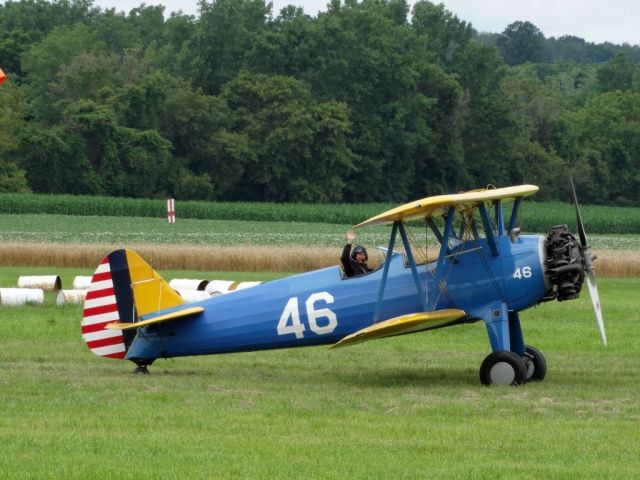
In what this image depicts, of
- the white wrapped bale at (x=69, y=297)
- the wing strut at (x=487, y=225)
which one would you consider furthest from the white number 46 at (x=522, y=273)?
the white wrapped bale at (x=69, y=297)

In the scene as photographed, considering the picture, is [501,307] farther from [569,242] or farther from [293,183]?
[293,183]

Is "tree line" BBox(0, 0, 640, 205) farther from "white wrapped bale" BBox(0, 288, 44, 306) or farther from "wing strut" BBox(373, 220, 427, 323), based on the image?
"wing strut" BBox(373, 220, 427, 323)

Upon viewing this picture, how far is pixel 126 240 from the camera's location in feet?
155

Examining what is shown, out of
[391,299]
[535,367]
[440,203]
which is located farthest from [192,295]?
[440,203]

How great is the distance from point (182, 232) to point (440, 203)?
137 ft

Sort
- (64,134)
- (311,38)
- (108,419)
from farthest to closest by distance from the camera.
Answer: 1. (311,38)
2. (64,134)
3. (108,419)

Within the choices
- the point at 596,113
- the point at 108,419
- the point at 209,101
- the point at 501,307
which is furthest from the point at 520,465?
the point at 596,113

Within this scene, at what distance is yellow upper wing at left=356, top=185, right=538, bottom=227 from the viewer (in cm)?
1430

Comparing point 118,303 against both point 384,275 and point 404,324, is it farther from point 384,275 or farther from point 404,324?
point 404,324

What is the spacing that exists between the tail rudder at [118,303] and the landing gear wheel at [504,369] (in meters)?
3.77

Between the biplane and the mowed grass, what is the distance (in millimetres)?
449

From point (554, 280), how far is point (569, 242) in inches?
17.6

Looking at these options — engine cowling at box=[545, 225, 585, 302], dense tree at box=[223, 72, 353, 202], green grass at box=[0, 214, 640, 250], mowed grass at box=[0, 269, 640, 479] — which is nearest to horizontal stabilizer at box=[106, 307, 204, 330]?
mowed grass at box=[0, 269, 640, 479]

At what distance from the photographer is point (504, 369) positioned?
14.7 meters
